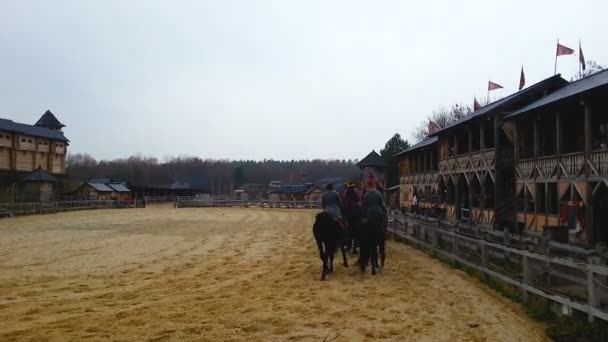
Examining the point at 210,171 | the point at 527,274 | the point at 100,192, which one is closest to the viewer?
the point at 527,274

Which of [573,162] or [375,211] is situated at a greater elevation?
[573,162]

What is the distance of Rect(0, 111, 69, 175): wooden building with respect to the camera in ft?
171

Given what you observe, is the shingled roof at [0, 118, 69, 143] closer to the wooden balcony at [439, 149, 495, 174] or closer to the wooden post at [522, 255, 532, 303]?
the wooden balcony at [439, 149, 495, 174]

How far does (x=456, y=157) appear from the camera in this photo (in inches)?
983

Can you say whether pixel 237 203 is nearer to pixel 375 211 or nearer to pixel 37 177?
pixel 37 177

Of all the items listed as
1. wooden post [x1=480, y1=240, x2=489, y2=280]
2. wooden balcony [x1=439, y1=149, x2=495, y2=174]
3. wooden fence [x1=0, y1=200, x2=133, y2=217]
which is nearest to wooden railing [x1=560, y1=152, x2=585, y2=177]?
wooden balcony [x1=439, y1=149, x2=495, y2=174]

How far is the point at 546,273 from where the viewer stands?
24.8 ft

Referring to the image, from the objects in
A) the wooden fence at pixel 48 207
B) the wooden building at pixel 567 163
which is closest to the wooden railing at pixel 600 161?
the wooden building at pixel 567 163

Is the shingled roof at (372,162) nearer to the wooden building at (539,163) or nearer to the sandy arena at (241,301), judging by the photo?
the wooden building at (539,163)

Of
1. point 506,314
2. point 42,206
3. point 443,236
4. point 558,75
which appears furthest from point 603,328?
point 42,206

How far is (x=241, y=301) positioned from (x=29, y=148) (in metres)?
57.4

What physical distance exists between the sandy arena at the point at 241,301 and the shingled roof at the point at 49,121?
216ft

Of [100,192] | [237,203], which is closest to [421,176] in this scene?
[237,203]

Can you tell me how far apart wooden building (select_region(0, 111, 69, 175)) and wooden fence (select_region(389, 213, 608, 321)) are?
177 ft
